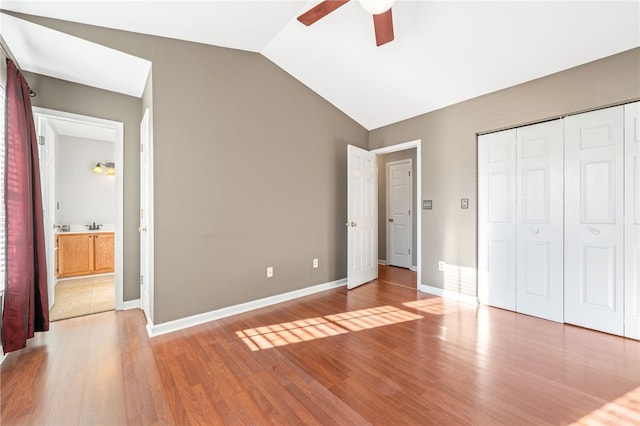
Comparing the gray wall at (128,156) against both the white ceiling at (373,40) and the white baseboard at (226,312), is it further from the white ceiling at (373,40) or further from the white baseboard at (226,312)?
the white baseboard at (226,312)

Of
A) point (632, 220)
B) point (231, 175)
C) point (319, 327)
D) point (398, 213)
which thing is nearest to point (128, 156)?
point (231, 175)

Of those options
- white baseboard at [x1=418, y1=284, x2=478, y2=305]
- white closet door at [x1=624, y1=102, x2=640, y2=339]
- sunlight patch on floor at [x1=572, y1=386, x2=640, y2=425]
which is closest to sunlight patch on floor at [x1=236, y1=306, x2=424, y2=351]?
white baseboard at [x1=418, y1=284, x2=478, y2=305]

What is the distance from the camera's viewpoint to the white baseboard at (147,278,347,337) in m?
2.65

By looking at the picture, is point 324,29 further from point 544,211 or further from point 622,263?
point 622,263

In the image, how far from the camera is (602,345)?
7.89 ft

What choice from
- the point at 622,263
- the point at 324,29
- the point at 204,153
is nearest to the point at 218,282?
the point at 204,153

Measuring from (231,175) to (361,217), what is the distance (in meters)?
2.05

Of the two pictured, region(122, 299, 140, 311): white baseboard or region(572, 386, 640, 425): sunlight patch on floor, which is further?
region(122, 299, 140, 311): white baseboard

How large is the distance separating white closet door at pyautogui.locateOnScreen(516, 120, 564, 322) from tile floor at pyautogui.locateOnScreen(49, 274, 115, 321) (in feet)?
16.0

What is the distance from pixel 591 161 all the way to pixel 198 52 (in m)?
4.09

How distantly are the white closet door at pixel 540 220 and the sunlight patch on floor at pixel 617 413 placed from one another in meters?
1.34

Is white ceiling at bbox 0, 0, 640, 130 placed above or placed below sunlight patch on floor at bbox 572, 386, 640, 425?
above

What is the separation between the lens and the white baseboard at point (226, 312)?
2.65 m

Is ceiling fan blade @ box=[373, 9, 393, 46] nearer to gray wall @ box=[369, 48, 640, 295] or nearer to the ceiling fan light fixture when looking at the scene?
the ceiling fan light fixture
